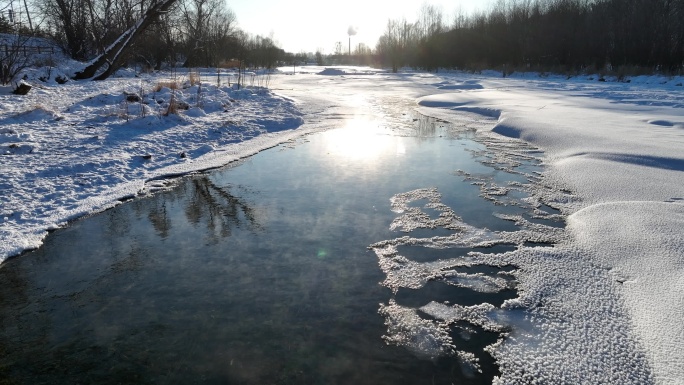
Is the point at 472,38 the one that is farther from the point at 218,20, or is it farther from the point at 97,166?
the point at 97,166

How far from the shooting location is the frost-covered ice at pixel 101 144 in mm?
4012

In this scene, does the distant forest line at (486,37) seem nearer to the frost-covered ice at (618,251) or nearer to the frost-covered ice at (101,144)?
the frost-covered ice at (101,144)

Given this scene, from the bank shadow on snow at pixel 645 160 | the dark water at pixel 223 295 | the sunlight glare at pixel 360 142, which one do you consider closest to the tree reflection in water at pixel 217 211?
the dark water at pixel 223 295

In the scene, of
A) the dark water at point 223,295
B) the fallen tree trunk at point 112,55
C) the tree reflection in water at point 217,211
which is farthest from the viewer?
the fallen tree trunk at point 112,55

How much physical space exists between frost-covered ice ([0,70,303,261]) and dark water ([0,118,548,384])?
0.49 metres

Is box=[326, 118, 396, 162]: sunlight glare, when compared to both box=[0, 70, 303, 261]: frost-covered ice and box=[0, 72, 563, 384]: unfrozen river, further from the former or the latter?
box=[0, 72, 563, 384]: unfrozen river

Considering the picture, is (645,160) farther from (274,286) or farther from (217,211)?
(217,211)

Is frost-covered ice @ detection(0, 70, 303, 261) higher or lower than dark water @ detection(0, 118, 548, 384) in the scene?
higher

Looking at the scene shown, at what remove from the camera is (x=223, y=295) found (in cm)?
258

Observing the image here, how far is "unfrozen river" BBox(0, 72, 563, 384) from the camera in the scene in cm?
201

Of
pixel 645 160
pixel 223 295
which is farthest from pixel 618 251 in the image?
pixel 645 160

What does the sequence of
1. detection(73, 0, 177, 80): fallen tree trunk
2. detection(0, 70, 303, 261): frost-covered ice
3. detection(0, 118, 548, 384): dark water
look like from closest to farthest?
detection(0, 118, 548, 384): dark water
detection(0, 70, 303, 261): frost-covered ice
detection(73, 0, 177, 80): fallen tree trunk

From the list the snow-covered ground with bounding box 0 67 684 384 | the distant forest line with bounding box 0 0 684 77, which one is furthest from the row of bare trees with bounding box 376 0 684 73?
the snow-covered ground with bounding box 0 67 684 384

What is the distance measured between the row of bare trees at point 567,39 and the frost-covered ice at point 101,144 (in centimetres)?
2441
